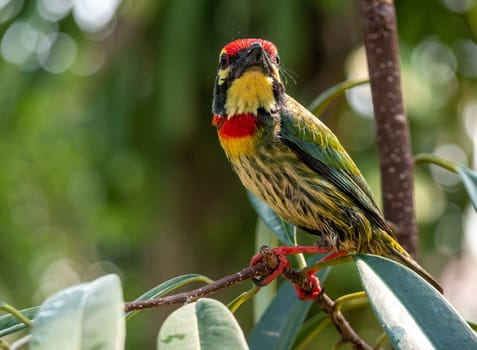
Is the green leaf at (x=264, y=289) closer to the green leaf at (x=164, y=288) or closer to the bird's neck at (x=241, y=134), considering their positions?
the bird's neck at (x=241, y=134)

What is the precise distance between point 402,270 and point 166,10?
4675 millimetres

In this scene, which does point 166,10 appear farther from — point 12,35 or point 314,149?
point 314,149

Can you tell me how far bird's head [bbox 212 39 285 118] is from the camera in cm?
266

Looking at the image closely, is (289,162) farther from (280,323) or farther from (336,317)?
(336,317)

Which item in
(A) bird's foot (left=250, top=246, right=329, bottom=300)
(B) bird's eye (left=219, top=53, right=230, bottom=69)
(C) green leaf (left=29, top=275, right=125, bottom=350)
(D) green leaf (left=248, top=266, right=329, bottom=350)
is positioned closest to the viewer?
(C) green leaf (left=29, top=275, right=125, bottom=350)

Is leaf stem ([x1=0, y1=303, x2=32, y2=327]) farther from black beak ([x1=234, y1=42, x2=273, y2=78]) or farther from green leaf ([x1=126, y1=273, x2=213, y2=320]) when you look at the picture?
black beak ([x1=234, y1=42, x2=273, y2=78])

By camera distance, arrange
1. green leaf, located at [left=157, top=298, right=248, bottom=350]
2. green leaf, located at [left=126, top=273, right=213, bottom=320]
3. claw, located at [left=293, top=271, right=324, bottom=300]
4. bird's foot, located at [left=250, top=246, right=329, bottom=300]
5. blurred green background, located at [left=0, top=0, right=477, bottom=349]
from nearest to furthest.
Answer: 1. green leaf, located at [left=157, top=298, right=248, bottom=350]
2. green leaf, located at [left=126, top=273, right=213, bottom=320]
3. bird's foot, located at [left=250, top=246, right=329, bottom=300]
4. claw, located at [left=293, top=271, right=324, bottom=300]
5. blurred green background, located at [left=0, top=0, right=477, bottom=349]

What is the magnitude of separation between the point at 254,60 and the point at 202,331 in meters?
1.33

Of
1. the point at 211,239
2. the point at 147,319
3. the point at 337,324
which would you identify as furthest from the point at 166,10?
the point at 337,324

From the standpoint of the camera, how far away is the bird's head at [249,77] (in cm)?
266

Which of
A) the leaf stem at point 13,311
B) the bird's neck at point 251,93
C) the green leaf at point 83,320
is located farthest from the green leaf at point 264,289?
the green leaf at point 83,320

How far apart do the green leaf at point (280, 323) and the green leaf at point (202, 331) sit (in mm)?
786

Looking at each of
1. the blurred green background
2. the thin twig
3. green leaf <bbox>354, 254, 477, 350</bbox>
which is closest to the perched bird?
green leaf <bbox>354, 254, 477, 350</bbox>

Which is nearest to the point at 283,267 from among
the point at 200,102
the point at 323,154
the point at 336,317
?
the point at 336,317
